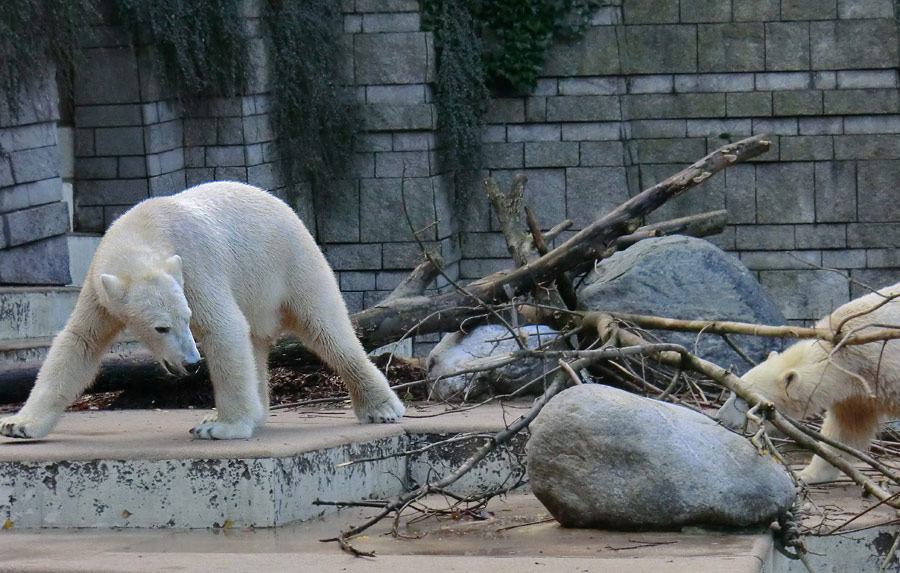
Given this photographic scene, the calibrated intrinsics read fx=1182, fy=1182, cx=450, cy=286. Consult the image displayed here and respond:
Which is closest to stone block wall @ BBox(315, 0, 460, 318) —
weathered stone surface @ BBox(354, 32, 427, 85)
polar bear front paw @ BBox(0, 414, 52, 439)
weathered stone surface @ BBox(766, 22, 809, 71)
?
weathered stone surface @ BBox(354, 32, 427, 85)

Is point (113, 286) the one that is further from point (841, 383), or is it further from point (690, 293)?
point (690, 293)

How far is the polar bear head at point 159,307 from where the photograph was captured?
398 cm

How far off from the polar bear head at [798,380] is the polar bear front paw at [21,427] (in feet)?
9.33

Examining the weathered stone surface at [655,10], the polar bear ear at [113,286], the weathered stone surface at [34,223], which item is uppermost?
the weathered stone surface at [655,10]

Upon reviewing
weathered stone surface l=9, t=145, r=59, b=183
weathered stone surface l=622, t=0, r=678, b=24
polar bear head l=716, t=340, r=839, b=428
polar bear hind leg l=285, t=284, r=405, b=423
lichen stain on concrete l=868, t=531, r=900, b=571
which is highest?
weathered stone surface l=622, t=0, r=678, b=24

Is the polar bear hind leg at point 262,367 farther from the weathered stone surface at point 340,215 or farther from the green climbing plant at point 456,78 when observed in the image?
the green climbing plant at point 456,78

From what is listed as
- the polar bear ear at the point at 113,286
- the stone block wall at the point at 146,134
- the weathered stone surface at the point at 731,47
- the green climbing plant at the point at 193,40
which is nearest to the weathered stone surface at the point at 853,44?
the weathered stone surface at the point at 731,47

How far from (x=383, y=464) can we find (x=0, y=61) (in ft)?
12.7

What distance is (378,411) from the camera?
4.93m

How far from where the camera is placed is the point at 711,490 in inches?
146

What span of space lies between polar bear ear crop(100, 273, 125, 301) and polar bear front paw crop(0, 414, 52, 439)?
66 cm

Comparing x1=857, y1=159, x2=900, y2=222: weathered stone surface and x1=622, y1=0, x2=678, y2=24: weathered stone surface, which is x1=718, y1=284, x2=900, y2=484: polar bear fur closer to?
x1=857, y1=159, x2=900, y2=222: weathered stone surface

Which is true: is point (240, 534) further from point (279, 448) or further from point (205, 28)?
point (205, 28)

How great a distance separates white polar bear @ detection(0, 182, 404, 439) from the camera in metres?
4.02
